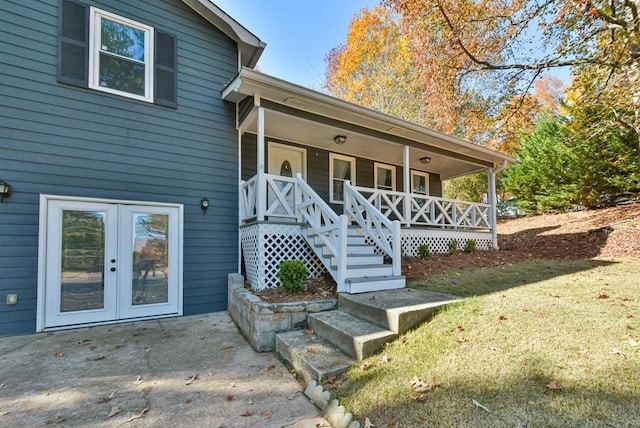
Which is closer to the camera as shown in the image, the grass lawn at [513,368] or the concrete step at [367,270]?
the grass lawn at [513,368]

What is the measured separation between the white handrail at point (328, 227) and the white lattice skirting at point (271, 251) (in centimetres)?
41

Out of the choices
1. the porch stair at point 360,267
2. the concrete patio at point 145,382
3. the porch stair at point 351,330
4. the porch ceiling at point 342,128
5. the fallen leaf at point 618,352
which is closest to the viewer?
the fallen leaf at point 618,352

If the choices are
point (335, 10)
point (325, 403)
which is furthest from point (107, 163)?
point (335, 10)

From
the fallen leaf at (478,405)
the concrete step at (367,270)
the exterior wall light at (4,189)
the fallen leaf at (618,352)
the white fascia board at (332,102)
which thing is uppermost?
the white fascia board at (332,102)

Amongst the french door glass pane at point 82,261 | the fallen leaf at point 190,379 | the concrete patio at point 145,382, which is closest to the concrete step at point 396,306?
the concrete patio at point 145,382

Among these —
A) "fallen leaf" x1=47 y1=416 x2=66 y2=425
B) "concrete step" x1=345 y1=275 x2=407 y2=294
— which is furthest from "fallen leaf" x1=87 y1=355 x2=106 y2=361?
"concrete step" x1=345 y1=275 x2=407 y2=294

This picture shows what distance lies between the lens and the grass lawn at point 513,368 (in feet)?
6.58

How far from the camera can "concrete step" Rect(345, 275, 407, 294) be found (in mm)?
4582

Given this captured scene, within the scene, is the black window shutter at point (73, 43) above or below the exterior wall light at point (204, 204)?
above

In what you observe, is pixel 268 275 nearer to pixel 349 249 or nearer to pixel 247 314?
pixel 247 314

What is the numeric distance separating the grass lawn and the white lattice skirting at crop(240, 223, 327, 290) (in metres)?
2.73

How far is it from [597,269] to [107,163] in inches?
350

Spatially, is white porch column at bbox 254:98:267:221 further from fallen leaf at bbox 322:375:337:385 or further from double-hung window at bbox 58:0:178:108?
fallen leaf at bbox 322:375:337:385

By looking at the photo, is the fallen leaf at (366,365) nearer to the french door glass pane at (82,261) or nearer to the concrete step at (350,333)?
the concrete step at (350,333)
